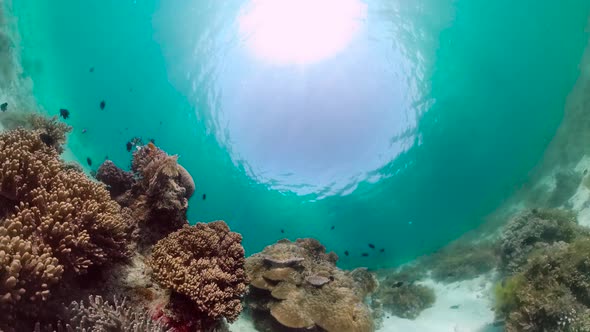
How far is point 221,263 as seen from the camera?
19.8 ft

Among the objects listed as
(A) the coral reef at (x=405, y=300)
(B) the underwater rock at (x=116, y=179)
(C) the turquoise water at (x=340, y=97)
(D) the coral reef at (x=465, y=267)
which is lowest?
(B) the underwater rock at (x=116, y=179)

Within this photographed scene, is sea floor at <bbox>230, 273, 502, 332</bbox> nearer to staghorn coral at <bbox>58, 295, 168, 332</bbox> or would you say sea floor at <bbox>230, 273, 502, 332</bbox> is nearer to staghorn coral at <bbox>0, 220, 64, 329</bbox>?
staghorn coral at <bbox>58, 295, 168, 332</bbox>

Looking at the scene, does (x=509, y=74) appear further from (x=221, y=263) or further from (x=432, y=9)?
(x=221, y=263)

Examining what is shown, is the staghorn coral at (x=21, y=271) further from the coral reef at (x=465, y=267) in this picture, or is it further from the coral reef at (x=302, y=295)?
the coral reef at (x=465, y=267)

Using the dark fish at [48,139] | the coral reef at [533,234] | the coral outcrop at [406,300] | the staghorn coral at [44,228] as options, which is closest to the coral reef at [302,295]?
the staghorn coral at [44,228]

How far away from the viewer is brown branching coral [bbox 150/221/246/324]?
5.27 metres

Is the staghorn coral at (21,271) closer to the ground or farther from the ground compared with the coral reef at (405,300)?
closer to the ground

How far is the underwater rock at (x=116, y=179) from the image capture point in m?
8.55

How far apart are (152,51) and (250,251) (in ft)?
160

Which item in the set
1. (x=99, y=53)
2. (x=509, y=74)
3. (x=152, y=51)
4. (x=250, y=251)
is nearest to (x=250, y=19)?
(x=152, y=51)

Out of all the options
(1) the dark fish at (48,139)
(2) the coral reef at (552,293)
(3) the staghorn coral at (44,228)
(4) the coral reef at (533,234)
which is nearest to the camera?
(3) the staghorn coral at (44,228)

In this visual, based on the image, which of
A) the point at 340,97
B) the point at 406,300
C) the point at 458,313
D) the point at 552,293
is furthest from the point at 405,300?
the point at 340,97

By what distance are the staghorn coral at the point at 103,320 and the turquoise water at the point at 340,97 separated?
2595cm

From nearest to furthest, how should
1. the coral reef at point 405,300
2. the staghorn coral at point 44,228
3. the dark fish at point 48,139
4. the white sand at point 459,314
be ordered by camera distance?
the staghorn coral at point 44,228 < the dark fish at point 48,139 < the white sand at point 459,314 < the coral reef at point 405,300
